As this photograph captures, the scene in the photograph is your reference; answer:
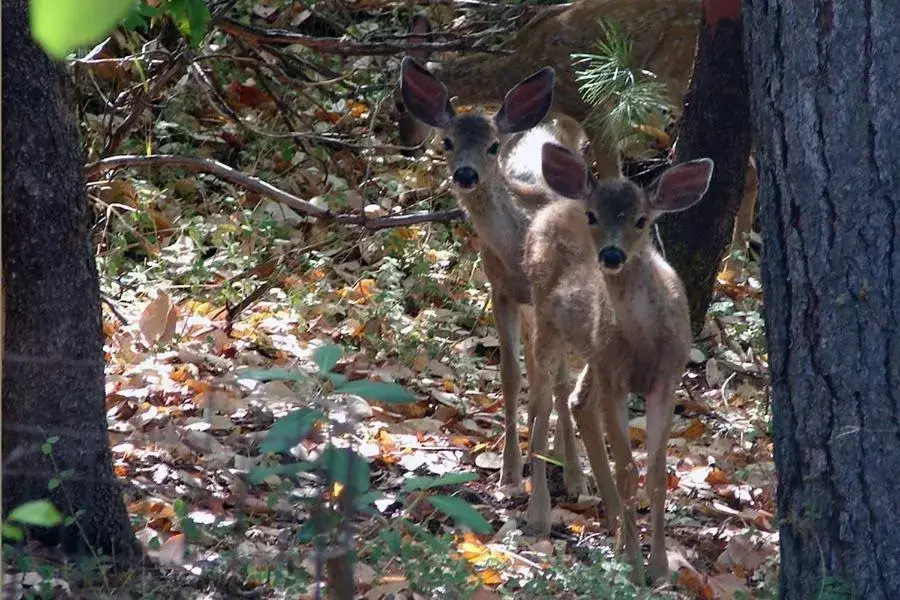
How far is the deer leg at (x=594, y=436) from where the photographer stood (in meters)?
6.04

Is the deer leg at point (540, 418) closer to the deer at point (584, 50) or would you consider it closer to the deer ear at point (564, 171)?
the deer ear at point (564, 171)

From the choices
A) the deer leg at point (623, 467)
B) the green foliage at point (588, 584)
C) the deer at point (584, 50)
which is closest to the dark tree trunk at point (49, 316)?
the green foliage at point (588, 584)

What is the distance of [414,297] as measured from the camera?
8828 mm

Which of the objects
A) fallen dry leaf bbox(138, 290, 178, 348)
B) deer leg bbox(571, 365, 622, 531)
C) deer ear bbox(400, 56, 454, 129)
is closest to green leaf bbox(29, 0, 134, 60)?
deer leg bbox(571, 365, 622, 531)

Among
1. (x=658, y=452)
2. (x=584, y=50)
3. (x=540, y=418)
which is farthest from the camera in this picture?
(x=584, y=50)

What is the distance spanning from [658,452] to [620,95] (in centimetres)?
208

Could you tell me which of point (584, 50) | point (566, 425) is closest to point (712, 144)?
Result: point (584, 50)

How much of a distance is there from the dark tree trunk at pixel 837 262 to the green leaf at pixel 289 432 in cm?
201

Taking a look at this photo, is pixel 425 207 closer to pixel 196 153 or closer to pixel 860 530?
pixel 196 153

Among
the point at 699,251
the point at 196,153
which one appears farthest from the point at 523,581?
the point at 196,153

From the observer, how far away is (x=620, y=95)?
6.90 metres

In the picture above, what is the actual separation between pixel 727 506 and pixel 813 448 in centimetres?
254

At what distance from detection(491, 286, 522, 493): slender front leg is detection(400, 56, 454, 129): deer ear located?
3.41 ft

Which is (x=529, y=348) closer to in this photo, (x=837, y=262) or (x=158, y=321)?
(x=158, y=321)
